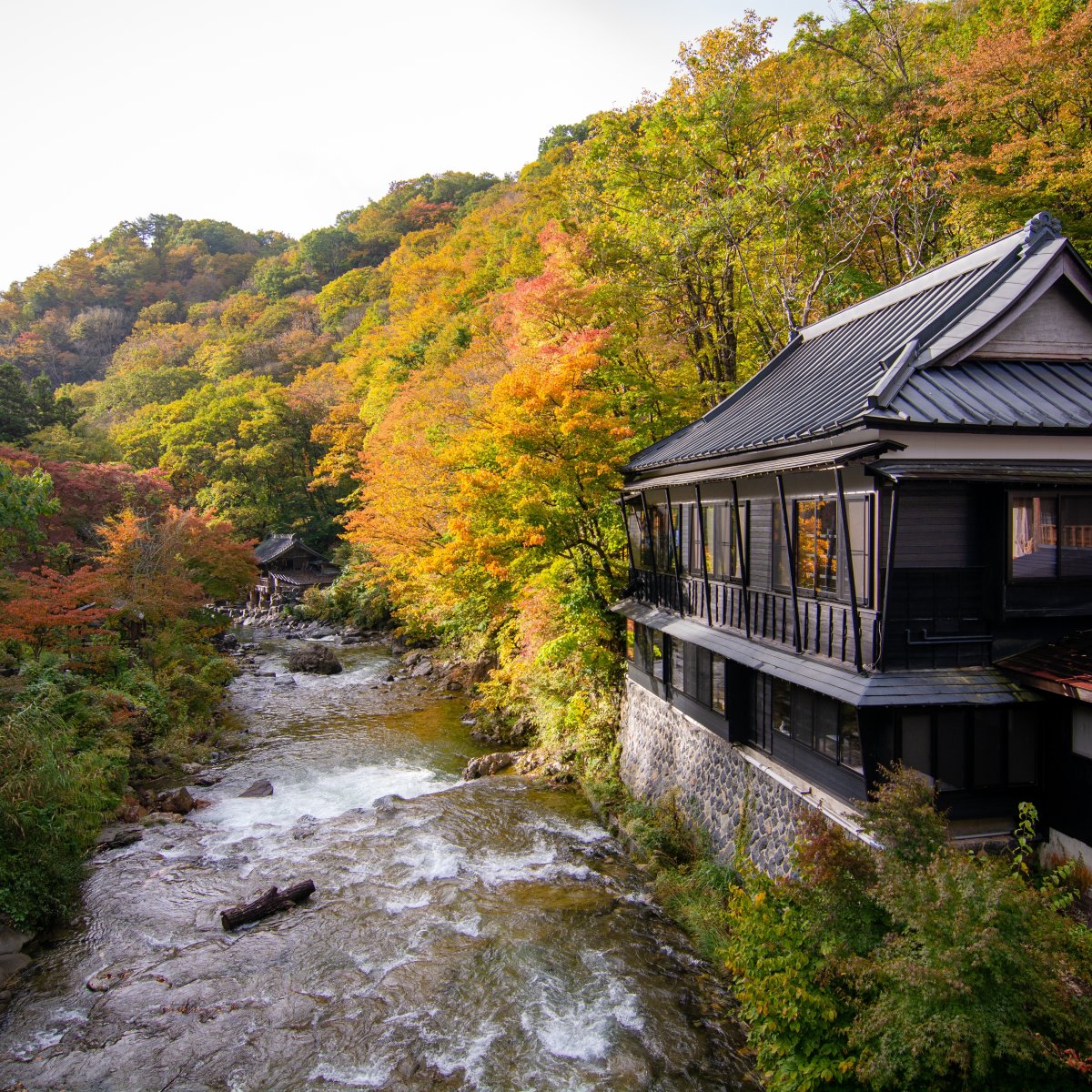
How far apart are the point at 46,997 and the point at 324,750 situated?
11.5m

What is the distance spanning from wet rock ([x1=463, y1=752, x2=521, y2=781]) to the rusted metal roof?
1370 centimetres

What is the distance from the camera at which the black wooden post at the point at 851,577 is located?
938 cm

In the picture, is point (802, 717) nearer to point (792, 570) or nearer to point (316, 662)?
point (792, 570)

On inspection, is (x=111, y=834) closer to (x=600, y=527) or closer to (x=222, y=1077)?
(x=222, y=1077)

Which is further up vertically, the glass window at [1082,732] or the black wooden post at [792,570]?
the black wooden post at [792,570]

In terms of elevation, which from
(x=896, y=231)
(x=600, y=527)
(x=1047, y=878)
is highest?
(x=896, y=231)

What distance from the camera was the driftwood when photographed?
12.8 meters

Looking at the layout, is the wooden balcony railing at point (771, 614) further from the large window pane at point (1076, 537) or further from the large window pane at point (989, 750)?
the large window pane at point (1076, 537)

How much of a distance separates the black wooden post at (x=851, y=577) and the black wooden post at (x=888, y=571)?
25cm

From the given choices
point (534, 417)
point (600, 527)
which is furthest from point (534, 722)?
point (534, 417)

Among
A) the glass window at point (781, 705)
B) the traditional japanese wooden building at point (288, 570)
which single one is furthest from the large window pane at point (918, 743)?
the traditional japanese wooden building at point (288, 570)

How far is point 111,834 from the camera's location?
16391mm

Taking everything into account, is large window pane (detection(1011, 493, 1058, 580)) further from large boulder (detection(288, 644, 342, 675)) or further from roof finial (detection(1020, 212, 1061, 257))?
large boulder (detection(288, 644, 342, 675))

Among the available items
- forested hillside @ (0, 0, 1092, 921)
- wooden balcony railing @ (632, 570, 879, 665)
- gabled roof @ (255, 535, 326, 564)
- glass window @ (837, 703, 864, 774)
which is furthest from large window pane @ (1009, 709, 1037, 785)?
gabled roof @ (255, 535, 326, 564)
